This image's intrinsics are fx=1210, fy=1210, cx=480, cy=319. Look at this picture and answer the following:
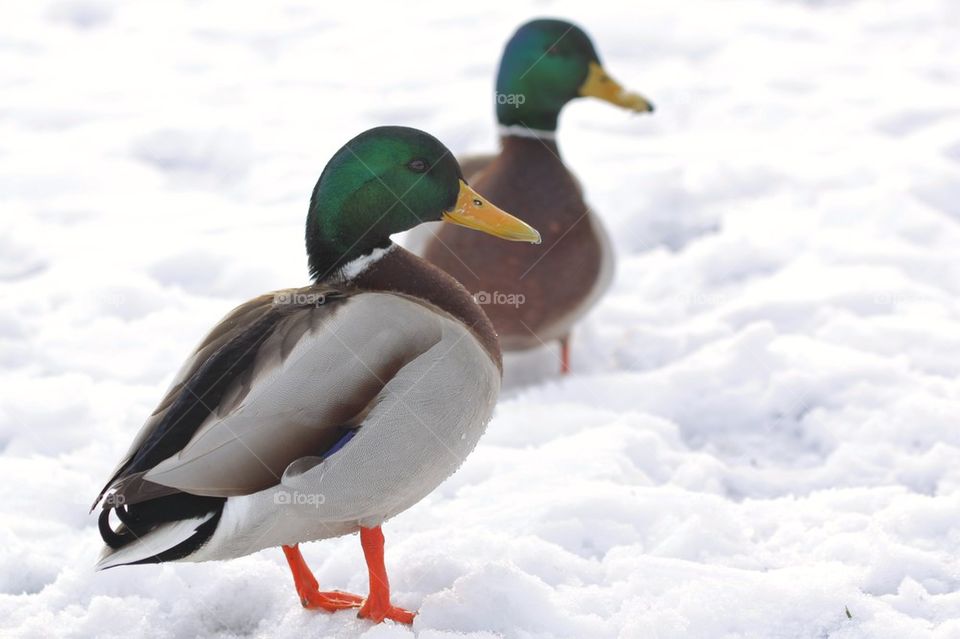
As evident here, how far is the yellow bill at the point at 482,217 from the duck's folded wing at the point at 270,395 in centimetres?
41

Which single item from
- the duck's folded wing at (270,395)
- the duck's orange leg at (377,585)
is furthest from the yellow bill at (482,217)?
the duck's orange leg at (377,585)

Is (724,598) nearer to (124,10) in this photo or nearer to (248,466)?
(248,466)

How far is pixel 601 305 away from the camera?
519 centimetres

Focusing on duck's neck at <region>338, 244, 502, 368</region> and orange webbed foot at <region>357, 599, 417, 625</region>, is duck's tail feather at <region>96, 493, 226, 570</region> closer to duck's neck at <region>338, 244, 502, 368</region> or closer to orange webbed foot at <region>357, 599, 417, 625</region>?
orange webbed foot at <region>357, 599, 417, 625</region>

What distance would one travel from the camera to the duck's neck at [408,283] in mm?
2959

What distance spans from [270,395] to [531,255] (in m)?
2.02

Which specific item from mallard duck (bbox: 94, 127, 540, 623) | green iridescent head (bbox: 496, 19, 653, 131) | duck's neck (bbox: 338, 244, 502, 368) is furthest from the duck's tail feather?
green iridescent head (bbox: 496, 19, 653, 131)

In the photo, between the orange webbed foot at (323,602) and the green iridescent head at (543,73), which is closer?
the orange webbed foot at (323,602)

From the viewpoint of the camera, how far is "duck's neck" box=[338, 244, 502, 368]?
2.96m

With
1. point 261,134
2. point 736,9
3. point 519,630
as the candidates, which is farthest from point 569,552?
point 736,9

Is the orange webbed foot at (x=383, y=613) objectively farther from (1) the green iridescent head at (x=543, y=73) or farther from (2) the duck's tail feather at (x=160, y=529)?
(1) the green iridescent head at (x=543, y=73)

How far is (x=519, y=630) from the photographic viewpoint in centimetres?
283

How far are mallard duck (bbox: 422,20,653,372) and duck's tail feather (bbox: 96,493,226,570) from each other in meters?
2.03

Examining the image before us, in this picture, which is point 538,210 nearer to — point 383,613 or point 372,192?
point 372,192
